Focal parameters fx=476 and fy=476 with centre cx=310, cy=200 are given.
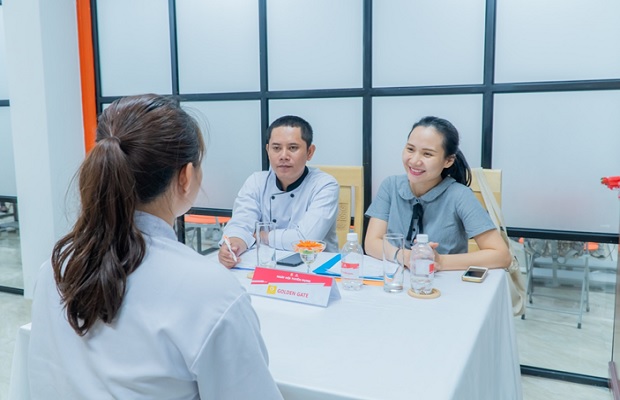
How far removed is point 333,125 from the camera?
287 centimetres

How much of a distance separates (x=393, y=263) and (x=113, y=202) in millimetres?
1097

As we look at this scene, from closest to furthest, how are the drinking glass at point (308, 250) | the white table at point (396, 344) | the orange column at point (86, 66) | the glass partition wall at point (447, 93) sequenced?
the white table at point (396, 344) < the drinking glass at point (308, 250) < the glass partition wall at point (447, 93) < the orange column at point (86, 66)

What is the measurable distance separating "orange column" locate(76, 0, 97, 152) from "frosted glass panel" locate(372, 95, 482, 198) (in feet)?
6.75

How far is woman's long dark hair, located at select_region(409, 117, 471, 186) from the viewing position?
1853mm

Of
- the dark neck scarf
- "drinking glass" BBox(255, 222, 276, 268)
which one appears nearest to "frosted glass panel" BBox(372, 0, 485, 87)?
the dark neck scarf

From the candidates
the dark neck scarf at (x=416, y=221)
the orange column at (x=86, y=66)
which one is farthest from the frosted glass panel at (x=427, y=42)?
the orange column at (x=86, y=66)

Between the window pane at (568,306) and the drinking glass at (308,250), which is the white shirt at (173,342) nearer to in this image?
the drinking glass at (308,250)

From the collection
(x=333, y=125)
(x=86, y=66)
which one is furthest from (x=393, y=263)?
(x=86, y=66)

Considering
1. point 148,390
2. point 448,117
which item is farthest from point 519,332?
point 148,390

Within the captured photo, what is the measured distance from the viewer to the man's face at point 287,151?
7.29ft

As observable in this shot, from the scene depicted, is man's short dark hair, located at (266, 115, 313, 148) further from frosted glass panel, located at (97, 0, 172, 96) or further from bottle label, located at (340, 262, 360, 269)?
frosted glass panel, located at (97, 0, 172, 96)

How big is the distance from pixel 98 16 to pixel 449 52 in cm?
249

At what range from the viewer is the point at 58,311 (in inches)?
Answer: 29.5

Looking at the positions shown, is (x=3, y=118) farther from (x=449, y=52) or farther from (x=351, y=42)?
(x=449, y=52)
